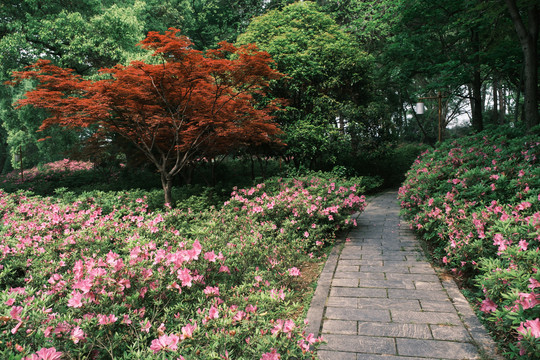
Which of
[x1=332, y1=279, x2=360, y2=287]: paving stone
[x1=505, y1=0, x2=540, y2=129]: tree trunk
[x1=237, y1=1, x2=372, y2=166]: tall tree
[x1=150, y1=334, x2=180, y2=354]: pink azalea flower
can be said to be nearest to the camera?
[x1=150, y1=334, x2=180, y2=354]: pink azalea flower

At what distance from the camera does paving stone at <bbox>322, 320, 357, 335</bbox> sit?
2.56m

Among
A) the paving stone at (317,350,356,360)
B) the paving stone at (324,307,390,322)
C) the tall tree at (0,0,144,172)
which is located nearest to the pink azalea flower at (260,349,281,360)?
the paving stone at (317,350,356,360)

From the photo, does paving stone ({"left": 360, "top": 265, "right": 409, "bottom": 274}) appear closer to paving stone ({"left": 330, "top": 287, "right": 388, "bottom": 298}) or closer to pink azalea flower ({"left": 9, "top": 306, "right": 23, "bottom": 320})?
paving stone ({"left": 330, "top": 287, "right": 388, "bottom": 298})

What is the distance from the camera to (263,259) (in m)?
3.53

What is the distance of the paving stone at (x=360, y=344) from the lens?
2303 millimetres

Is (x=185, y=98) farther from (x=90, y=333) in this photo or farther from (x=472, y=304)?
(x=472, y=304)

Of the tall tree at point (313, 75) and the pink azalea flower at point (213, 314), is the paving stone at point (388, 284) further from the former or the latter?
the tall tree at point (313, 75)

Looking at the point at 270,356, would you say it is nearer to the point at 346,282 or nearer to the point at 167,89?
the point at 346,282

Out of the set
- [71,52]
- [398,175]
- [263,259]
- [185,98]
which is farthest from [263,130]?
[398,175]

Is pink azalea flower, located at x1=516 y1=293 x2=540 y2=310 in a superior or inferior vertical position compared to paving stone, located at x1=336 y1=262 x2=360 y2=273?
superior

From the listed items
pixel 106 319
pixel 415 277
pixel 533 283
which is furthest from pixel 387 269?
pixel 106 319

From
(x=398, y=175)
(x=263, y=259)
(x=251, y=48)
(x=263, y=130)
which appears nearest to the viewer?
(x=263, y=259)

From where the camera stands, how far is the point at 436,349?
7.45ft

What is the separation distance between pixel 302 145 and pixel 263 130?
214cm
